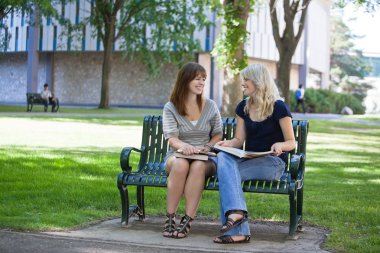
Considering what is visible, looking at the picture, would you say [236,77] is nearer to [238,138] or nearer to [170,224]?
[238,138]

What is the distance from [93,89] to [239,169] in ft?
185

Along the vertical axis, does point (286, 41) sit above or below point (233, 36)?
above

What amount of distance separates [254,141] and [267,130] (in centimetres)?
16

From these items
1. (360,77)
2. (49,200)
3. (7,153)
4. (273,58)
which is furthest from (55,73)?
(49,200)

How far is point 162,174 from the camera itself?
7.56 metres

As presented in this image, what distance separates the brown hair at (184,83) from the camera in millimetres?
7477

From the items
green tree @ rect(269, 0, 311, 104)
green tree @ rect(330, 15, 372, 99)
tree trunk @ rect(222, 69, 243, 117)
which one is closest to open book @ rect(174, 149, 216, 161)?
tree trunk @ rect(222, 69, 243, 117)

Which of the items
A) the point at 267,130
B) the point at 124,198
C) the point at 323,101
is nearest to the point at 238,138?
the point at 267,130

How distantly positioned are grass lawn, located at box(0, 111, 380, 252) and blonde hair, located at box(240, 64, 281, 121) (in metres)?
1.27

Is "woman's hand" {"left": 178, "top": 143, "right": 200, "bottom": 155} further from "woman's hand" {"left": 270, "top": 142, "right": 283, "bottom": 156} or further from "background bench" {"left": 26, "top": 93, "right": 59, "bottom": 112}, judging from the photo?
"background bench" {"left": 26, "top": 93, "right": 59, "bottom": 112}

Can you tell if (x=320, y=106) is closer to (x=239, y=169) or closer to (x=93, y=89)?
(x=93, y=89)

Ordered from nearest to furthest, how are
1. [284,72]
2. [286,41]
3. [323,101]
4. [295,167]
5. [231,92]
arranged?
[295,167] → [231,92] → [286,41] → [284,72] → [323,101]

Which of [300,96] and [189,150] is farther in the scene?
[300,96]

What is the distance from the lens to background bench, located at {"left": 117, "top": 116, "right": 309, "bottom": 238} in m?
6.95
